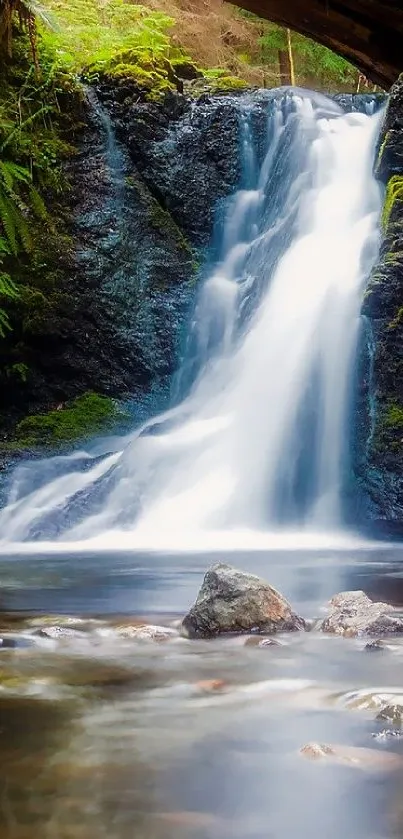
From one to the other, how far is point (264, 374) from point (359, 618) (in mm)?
6924

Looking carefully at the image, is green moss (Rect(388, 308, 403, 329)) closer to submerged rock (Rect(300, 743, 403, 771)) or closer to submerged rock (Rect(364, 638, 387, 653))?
submerged rock (Rect(364, 638, 387, 653))

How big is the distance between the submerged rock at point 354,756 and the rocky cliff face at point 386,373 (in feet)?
20.3

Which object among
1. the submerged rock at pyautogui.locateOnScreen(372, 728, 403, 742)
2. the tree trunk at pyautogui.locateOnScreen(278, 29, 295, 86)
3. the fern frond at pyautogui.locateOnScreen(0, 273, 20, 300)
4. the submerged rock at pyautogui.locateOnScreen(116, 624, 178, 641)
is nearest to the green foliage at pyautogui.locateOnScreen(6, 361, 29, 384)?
the fern frond at pyautogui.locateOnScreen(0, 273, 20, 300)

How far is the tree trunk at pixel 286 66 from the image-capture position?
20.9m

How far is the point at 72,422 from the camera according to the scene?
11.1 metres

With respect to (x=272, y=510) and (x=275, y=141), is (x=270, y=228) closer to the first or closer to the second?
(x=275, y=141)

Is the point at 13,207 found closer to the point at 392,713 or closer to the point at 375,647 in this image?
the point at 375,647

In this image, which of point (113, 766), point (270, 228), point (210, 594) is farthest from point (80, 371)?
point (113, 766)

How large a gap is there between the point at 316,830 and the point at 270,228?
11385 millimetres

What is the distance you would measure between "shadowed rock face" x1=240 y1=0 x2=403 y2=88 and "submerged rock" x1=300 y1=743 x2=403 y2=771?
3012 millimetres

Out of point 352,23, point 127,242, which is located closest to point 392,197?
point 127,242

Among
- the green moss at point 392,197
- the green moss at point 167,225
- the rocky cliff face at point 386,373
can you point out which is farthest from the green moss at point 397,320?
the green moss at point 167,225

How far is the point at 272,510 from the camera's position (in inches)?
338

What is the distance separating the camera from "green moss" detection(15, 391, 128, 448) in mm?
10805
